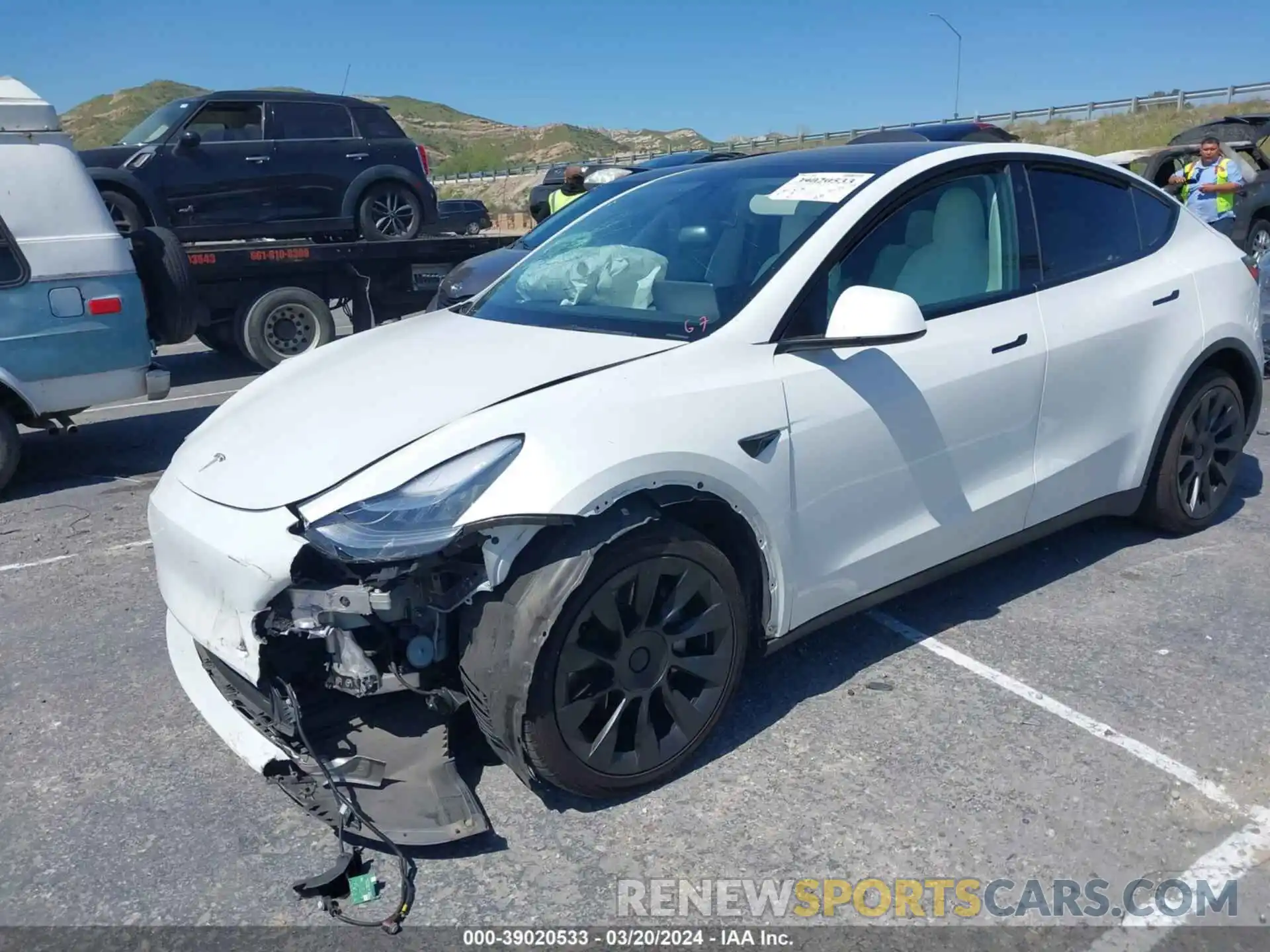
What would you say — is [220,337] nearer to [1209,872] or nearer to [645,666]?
[645,666]

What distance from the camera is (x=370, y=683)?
2668mm

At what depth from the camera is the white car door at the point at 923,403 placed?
311cm

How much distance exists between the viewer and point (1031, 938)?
2379mm

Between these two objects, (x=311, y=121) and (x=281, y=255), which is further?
(x=311, y=121)

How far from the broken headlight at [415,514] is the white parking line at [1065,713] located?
192cm

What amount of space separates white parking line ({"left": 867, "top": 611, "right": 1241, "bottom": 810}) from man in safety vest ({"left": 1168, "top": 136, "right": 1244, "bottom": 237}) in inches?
330

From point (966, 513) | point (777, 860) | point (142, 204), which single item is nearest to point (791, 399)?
point (966, 513)

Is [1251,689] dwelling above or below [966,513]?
below

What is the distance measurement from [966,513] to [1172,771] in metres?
1.01

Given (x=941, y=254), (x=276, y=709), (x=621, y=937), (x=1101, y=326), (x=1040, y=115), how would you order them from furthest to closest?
1. (x=1040, y=115)
2. (x=1101, y=326)
3. (x=941, y=254)
4. (x=276, y=709)
5. (x=621, y=937)

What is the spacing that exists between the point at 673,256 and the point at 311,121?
9.01 m

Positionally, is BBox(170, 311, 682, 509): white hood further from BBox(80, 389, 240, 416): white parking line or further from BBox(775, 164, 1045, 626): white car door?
BBox(80, 389, 240, 416): white parking line

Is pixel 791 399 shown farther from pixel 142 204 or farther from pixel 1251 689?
pixel 142 204

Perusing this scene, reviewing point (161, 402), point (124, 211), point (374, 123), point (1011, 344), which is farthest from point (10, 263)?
point (374, 123)
